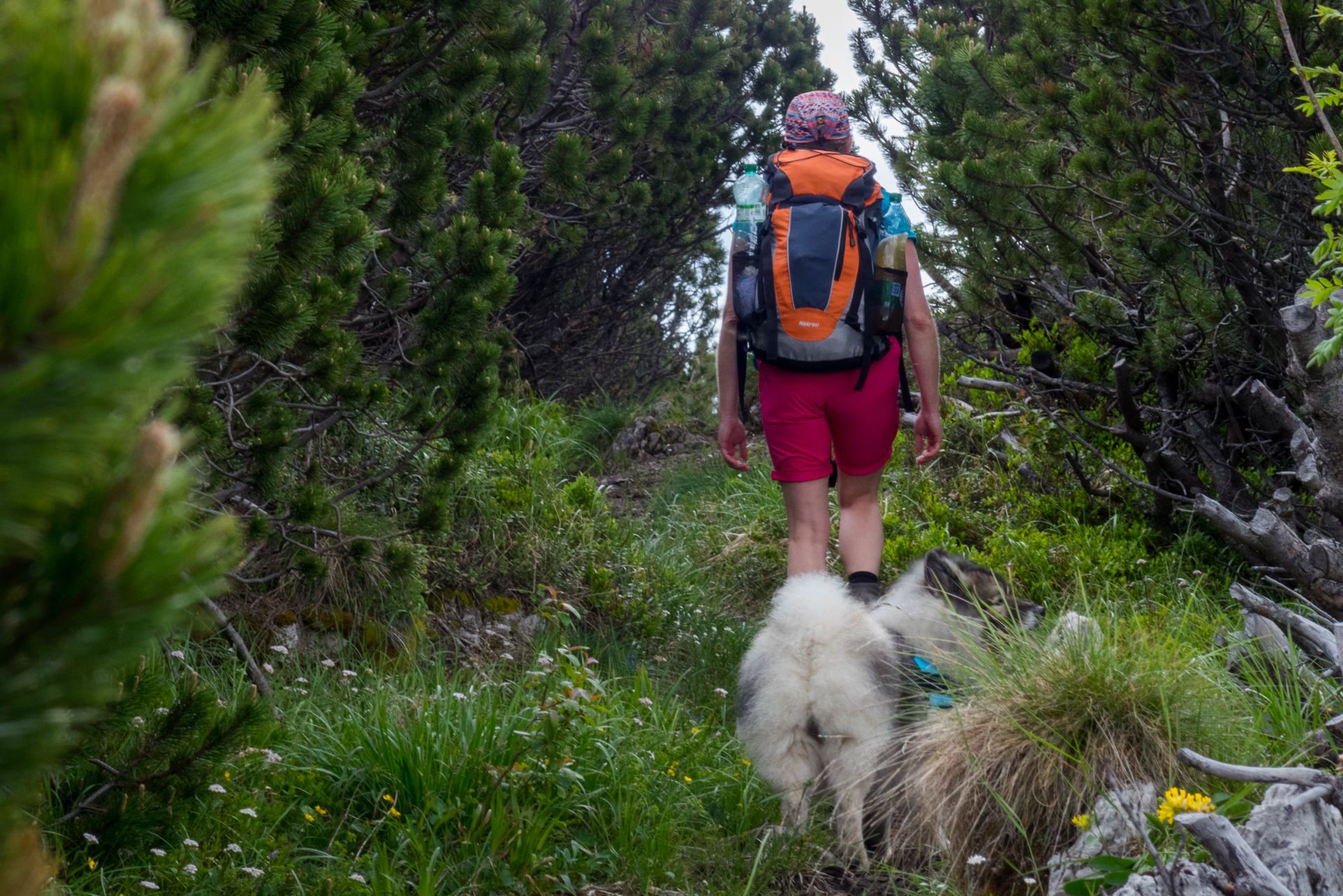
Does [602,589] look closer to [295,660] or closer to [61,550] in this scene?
[295,660]

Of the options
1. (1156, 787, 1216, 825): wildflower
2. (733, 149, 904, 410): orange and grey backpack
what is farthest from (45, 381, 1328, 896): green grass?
(733, 149, 904, 410): orange and grey backpack

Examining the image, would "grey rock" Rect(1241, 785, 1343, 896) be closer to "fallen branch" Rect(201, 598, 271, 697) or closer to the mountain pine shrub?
the mountain pine shrub

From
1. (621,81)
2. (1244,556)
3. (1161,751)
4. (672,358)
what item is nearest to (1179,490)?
(1244,556)

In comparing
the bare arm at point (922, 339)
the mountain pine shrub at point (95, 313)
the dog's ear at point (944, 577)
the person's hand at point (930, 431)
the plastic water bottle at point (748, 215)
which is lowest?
the dog's ear at point (944, 577)

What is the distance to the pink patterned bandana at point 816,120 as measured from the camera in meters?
3.94

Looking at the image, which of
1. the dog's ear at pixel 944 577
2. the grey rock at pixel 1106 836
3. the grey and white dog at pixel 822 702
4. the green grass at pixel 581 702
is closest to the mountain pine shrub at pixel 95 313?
the green grass at pixel 581 702

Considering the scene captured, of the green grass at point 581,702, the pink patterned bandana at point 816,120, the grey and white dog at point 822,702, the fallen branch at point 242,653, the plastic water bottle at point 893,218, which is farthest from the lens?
the pink patterned bandana at point 816,120

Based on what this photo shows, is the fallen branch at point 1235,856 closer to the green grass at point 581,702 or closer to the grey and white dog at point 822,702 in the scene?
the green grass at point 581,702

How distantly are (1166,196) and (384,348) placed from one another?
12.0 feet

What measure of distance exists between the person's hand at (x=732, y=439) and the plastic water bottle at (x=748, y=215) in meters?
0.75

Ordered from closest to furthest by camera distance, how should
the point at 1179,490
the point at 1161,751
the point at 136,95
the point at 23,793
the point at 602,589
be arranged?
the point at 136,95 → the point at 23,793 → the point at 1161,751 → the point at 1179,490 → the point at 602,589

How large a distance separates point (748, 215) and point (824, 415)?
Answer: 87 cm

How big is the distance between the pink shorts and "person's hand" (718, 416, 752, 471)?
0.60 ft

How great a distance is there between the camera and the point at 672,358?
10.8 m
